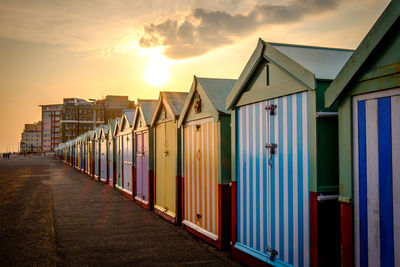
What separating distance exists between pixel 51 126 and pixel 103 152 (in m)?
169

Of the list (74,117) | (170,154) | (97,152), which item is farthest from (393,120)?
(74,117)

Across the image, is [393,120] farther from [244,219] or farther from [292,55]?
[244,219]

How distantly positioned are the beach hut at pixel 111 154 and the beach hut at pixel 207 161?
422 inches

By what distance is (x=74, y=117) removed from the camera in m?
140

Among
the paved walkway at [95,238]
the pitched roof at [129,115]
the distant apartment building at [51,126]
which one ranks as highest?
the distant apartment building at [51,126]

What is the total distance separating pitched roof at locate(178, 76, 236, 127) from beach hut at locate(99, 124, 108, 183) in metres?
14.2

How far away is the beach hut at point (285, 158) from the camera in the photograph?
4.76 m

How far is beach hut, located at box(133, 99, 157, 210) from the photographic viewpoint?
486 inches

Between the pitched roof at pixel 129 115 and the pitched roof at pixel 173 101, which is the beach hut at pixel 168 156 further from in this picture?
the pitched roof at pixel 129 115

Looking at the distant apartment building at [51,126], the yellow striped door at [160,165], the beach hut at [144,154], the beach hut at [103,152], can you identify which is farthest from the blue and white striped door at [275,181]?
the distant apartment building at [51,126]

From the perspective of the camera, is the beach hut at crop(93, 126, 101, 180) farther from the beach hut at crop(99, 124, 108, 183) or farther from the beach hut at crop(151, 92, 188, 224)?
the beach hut at crop(151, 92, 188, 224)

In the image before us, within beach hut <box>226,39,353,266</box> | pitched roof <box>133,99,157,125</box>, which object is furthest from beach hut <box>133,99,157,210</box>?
beach hut <box>226,39,353,266</box>

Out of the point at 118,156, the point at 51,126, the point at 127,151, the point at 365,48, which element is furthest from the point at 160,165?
the point at 51,126

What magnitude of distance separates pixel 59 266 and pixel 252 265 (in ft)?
9.65
